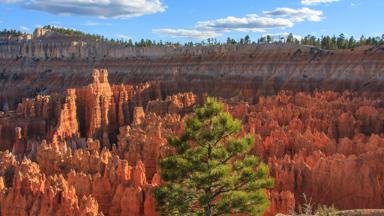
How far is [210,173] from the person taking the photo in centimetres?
1486

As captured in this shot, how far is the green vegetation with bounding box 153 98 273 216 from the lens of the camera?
1506 centimetres

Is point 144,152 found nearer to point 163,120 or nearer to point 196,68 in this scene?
point 163,120

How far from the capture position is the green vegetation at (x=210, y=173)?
15.1 metres

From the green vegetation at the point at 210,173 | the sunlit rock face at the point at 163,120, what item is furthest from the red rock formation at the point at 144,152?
the green vegetation at the point at 210,173

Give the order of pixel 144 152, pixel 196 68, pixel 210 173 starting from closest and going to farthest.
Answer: pixel 210 173, pixel 144 152, pixel 196 68

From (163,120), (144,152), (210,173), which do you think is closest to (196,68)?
(163,120)

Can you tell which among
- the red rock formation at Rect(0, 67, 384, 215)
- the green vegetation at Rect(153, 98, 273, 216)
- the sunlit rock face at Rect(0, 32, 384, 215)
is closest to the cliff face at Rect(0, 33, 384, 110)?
the sunlit rock face at Rect(0, 32, 384, 215)

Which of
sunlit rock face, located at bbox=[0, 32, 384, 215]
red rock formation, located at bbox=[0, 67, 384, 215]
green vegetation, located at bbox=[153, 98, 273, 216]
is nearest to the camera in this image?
green vegetation, located at bbox=[153, 98, 273, 216]

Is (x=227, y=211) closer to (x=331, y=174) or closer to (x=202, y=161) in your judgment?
(x=202, y=161)

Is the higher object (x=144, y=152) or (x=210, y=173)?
(x=210, y=173)

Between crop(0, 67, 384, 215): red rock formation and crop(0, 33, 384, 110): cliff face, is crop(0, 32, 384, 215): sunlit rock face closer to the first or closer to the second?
crop(0, 67, 384, 215): red rock formation

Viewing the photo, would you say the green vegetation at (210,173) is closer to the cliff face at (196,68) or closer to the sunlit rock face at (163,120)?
the sunlit rock face at (163,120)

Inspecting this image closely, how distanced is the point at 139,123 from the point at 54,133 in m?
6.97

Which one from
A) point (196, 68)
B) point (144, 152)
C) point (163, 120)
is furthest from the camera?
point (196, 68)
